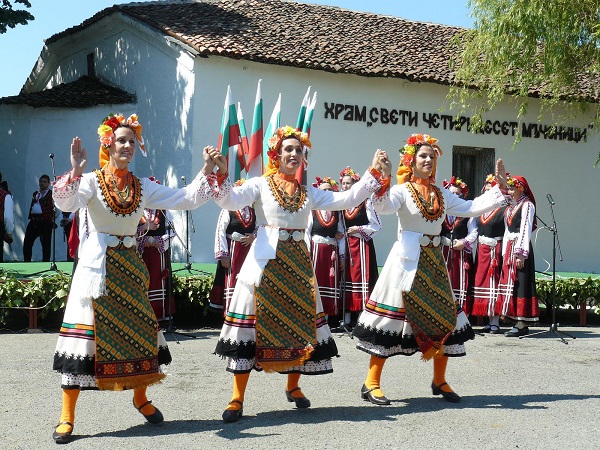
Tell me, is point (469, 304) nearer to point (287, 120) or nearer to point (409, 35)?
point (287, 120)

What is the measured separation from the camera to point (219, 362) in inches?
332

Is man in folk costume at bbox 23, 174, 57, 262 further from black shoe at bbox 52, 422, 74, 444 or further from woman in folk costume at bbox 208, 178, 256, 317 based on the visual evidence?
black shoe at bbox 52, 422, 74, 444

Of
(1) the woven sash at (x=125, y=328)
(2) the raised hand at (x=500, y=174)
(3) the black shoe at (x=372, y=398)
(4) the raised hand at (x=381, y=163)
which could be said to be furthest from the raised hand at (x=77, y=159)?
(2) the raised hand at (x=500, y=174)

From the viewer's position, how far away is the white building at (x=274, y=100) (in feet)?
57.0

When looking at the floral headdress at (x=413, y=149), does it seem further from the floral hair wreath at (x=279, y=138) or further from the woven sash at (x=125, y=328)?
the woven sash at (x=125, y=328)

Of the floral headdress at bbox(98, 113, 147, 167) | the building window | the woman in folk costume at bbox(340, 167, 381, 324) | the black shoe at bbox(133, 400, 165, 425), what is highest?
the building window

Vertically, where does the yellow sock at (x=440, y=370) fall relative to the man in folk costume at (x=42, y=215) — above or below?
below

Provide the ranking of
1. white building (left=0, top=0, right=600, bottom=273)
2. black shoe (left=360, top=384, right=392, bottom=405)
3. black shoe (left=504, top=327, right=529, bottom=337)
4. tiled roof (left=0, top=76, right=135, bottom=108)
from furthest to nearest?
tiled roof (left=0, top=76, right=135, bottom=108) < white building (left=0, top=0, right=600, bottom=273) < black shoe (left=504, top=327, right=529, bottom=337) < black shoe (left=360, top=384, right=392, bottom=405)

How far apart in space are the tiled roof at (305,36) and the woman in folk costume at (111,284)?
11.2m

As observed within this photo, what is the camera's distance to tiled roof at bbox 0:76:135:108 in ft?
62.1

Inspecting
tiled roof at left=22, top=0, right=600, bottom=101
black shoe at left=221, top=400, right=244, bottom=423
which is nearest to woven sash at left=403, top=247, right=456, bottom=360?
black shoe at left=221, top=400, right=244, bottom=423

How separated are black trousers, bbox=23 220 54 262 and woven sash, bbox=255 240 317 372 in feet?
37.4

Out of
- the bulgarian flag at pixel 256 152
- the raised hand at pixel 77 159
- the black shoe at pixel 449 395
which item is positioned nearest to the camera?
the raised hand at pixel 77 159

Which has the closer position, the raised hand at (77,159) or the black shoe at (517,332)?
the raised hand at (77,159)
